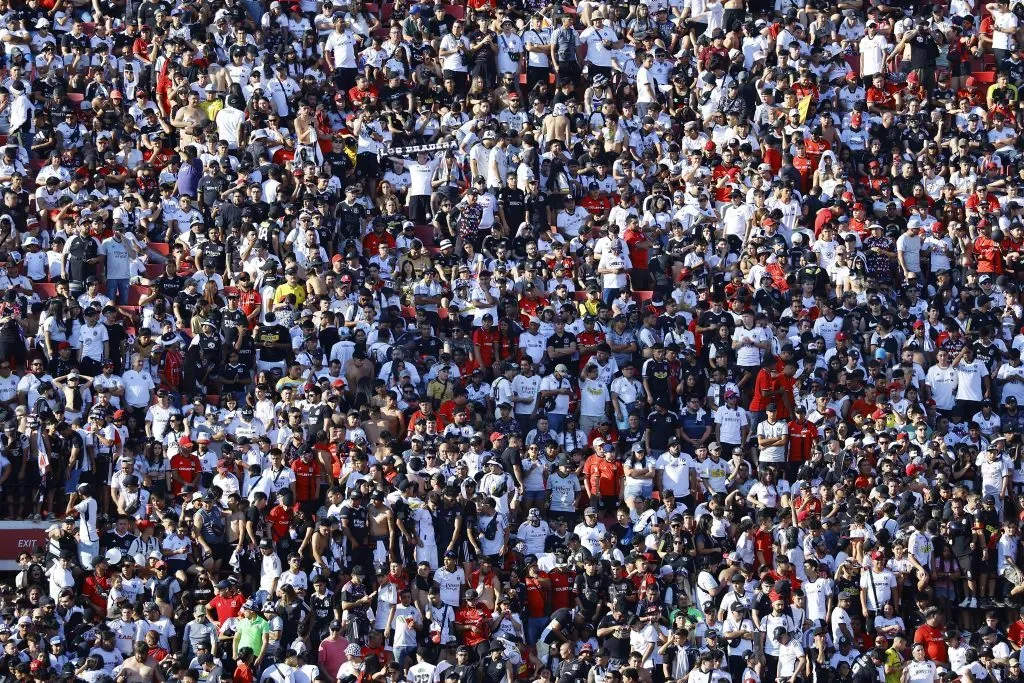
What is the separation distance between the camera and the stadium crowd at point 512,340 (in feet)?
83.0

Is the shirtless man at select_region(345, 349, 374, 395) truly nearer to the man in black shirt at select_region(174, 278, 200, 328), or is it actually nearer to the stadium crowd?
the stadium crowd

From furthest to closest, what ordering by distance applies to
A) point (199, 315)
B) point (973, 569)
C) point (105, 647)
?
point (199, 315)
point (973, 569)
point (105, 647)

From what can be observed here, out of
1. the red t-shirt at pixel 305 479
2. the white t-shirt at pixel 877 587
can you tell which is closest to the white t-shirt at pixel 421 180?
the red t-shirt at pixel 305 479

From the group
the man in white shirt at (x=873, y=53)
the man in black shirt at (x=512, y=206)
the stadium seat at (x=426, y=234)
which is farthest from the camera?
the man in white shirt at (x=873, y=53)

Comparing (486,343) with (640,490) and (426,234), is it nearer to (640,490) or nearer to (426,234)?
(426,234)

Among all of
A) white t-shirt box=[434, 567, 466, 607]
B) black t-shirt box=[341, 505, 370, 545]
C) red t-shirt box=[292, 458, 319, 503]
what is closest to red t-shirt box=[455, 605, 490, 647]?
white t-shirt box=[434, 567, 466, 607]

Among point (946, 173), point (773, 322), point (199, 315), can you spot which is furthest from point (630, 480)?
point (946, 173)

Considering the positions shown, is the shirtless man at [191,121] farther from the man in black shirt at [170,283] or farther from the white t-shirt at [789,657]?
the white t-shirt at [789,657]

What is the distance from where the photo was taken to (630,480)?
27.0m

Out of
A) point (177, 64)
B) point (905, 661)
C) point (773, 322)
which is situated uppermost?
point (177, 64)

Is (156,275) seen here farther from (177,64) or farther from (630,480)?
(630,480)

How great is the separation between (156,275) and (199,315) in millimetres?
1825

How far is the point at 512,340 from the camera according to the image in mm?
28938

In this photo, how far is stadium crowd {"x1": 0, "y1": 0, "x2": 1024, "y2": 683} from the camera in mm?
25312
